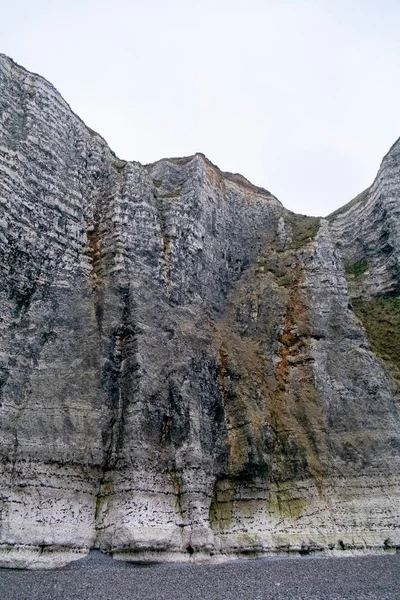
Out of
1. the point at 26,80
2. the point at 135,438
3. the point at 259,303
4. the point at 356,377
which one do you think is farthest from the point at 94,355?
the point at 26,80

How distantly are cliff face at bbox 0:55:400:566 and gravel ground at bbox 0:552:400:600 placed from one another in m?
0.95

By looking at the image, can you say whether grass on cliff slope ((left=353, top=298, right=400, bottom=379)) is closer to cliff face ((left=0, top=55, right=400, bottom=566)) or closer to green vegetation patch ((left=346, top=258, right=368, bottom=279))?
cliff face ((left=0, top=55, right=400, bottom=566))

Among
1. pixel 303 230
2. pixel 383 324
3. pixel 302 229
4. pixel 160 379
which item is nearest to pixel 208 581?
pixel 160 379

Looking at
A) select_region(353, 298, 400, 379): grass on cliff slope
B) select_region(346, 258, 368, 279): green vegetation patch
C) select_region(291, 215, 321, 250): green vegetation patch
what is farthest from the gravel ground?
select_region(346, 258, 368, 279): green vegetation patch

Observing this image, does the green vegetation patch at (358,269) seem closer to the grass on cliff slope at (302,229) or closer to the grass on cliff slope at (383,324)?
the grass on cliff slope at (383,324)

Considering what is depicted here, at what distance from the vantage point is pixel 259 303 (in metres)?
25.5

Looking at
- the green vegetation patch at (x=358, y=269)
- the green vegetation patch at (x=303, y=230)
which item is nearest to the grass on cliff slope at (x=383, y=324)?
the green vegetation patch at (x=358, y=269)

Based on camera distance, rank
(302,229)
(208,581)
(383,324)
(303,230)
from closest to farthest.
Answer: (208,581) → (383,324) → (303,230) → (302,229)

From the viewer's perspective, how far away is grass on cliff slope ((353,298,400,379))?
80.3 ft

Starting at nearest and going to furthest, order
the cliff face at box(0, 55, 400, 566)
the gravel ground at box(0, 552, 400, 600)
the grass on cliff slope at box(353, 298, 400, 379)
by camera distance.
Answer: the gravel ground at box(0, 552, 400, 600) < the cliff face at box(0, 55, 400, 566) < the grass on cliff slope at box(353, 298, 400, 379)

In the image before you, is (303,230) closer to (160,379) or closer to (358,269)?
(358,269)

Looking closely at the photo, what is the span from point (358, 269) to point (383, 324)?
250 inches

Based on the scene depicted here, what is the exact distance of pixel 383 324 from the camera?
2672 cm

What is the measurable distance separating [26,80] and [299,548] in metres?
23.5
